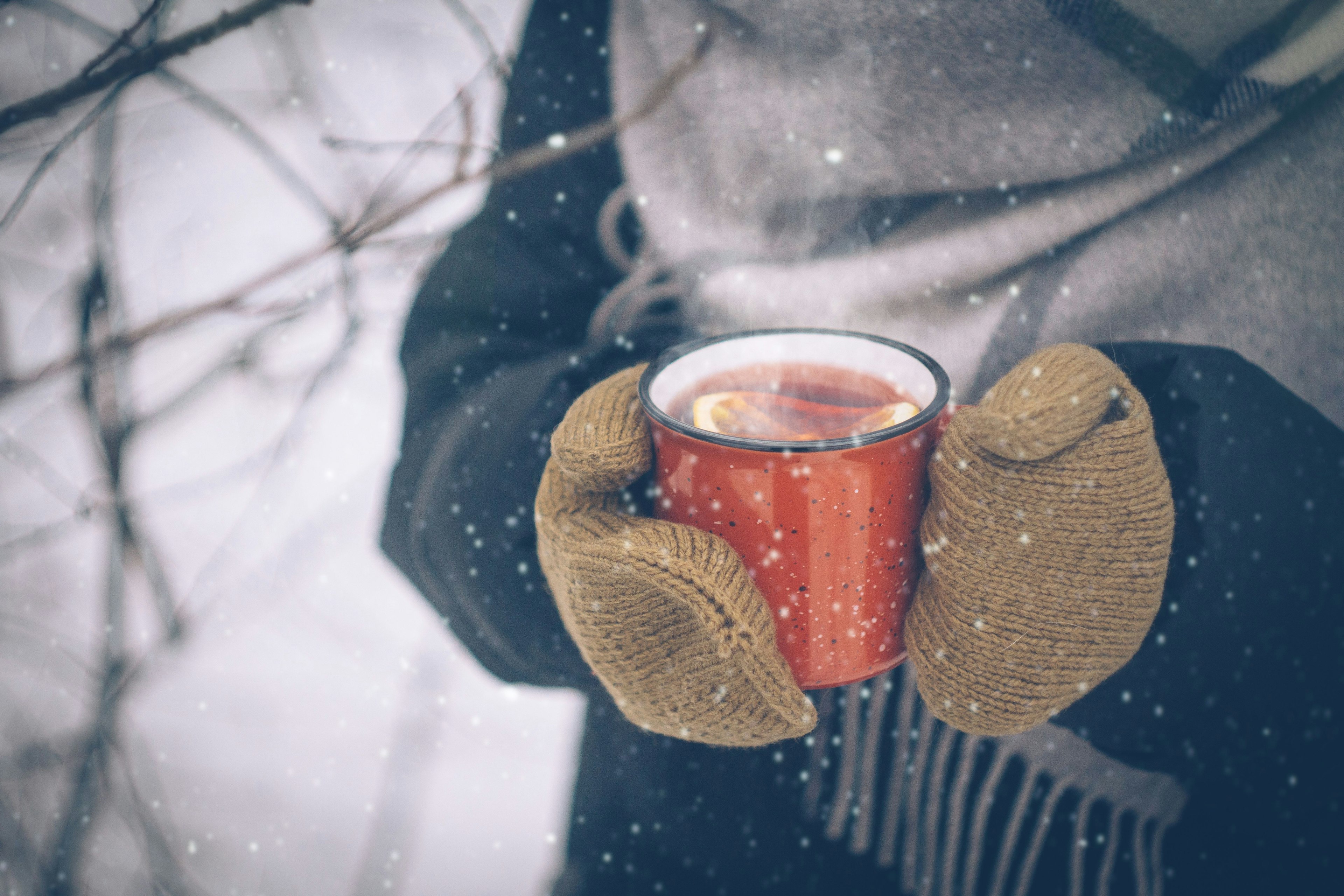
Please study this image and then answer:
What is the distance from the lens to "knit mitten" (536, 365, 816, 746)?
26 centimetres

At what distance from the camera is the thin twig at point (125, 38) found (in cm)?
37

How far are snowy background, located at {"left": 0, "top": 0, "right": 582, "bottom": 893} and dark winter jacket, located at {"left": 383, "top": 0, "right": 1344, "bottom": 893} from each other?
6 centimetres

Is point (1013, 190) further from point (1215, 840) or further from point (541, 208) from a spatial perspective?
point (1215, 840)

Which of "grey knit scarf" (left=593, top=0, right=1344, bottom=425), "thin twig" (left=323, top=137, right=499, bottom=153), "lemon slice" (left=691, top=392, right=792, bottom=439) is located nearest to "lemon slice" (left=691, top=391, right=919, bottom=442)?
"lemon slice" (left=691, top=392, right=792, bottom=439)

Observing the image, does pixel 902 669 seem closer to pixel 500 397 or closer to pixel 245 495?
pixel 500 397

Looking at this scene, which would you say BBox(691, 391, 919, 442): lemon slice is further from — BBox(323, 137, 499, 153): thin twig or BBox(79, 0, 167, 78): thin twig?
BBox(79, 0, 167, 78): thin twig

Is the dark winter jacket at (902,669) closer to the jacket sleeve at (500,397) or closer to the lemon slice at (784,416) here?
the jacket sleeve at (500,397)

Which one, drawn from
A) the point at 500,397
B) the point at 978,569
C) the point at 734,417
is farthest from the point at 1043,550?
the point at 500,397

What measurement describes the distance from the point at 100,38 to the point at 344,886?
73 centimetres

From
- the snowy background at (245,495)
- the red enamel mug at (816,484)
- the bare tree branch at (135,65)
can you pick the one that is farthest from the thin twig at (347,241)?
the red enamel mug at (816,484)

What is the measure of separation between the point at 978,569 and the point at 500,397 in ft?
1.21

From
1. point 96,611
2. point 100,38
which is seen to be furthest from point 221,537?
point 100,38

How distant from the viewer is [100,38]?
394mm

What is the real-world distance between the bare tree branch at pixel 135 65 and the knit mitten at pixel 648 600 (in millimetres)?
309
